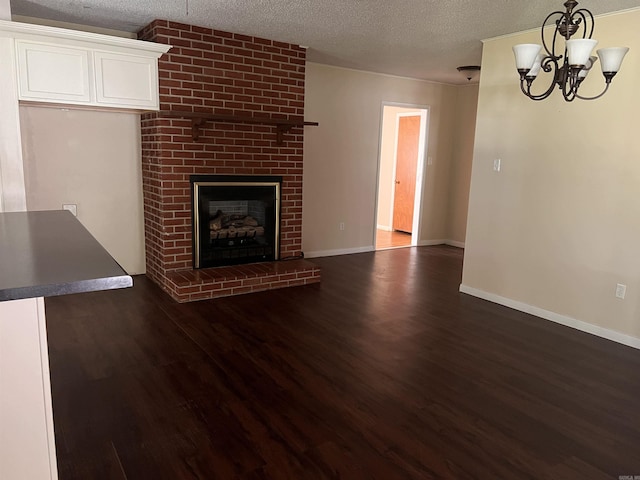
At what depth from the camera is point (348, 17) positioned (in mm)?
3527

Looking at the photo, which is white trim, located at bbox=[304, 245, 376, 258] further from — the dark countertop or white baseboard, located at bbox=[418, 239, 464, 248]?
the dark countertop

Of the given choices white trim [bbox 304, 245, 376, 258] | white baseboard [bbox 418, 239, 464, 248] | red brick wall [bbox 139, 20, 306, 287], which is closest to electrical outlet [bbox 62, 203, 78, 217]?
red brick wall [bbox 139, 20, 306, 287]

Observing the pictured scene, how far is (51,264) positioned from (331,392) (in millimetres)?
1868

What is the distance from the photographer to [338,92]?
5.57 m

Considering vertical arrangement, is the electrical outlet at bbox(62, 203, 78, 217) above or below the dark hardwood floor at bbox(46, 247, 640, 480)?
above

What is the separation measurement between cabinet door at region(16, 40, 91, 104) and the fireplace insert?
3.85 ft

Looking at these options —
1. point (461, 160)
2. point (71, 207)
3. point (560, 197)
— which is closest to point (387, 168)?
point (461, 160)

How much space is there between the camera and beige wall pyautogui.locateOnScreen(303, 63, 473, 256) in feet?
18.1

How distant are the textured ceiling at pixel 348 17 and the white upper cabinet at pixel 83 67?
0.23 meters

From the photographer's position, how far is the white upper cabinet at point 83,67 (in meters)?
3.47

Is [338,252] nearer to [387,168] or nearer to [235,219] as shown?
[235,219]

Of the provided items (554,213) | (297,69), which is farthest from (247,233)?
(554,213)

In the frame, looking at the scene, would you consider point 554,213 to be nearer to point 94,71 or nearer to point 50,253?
point 50,253

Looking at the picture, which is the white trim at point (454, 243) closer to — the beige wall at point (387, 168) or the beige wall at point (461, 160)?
the beige wall at point (461, 160)
